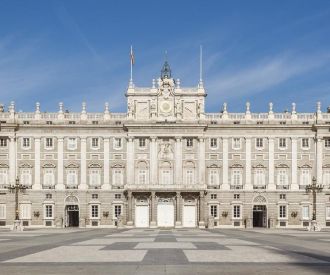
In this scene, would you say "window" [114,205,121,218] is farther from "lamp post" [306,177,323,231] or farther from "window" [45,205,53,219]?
"lamp post" [306,177,323,231]

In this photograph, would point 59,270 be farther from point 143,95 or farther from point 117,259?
point 143,95

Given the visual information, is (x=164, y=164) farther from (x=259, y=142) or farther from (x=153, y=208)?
(x=259, y=142)

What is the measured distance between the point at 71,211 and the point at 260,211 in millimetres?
25842

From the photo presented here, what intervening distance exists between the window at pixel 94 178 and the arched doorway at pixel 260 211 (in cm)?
2118

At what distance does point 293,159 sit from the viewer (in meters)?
81.0

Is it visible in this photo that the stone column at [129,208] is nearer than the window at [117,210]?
Yes

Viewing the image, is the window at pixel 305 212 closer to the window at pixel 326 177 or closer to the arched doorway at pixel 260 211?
the window at pixel 326 177

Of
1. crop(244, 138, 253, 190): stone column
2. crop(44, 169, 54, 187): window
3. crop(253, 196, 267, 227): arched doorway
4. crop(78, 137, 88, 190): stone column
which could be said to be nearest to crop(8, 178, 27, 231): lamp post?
crop(44, 169, 54, 187): window

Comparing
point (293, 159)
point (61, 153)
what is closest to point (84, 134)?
point (61, 153)

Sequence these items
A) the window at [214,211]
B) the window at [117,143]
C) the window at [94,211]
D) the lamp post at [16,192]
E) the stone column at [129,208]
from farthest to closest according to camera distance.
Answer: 1. the window at [117,143]
2. the window at [94,211]
3. the window at [214,211]
4. the stone column at [129,208]
5. the lamp post at [16,192]

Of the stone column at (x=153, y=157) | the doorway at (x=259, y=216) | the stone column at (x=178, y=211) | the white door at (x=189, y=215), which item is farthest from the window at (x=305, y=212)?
the stone column at (x=153, y=157)

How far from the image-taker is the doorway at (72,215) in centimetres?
8156

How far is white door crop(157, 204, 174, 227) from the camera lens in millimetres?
80250

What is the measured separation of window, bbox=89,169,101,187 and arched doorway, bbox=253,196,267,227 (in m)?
21.2
